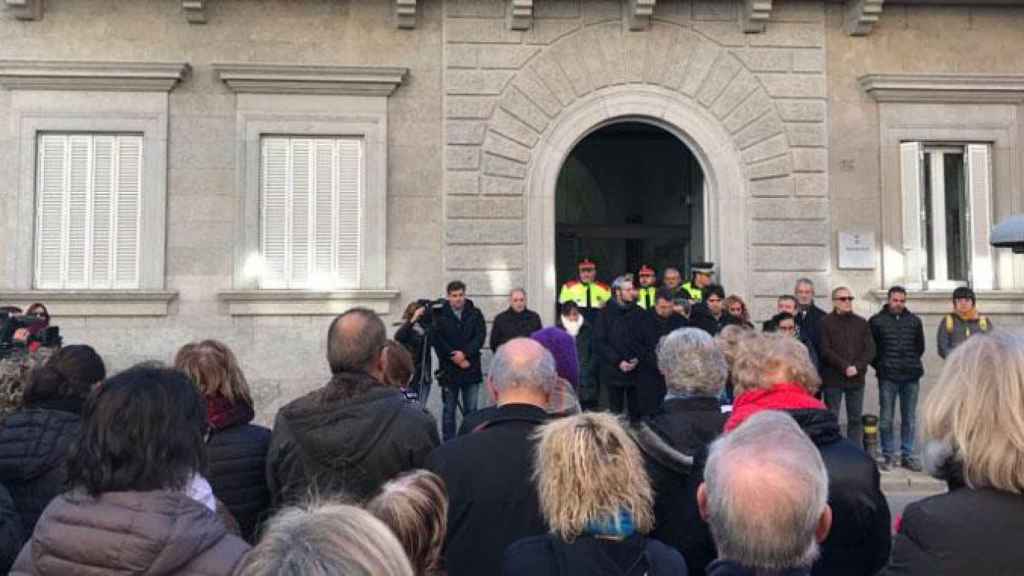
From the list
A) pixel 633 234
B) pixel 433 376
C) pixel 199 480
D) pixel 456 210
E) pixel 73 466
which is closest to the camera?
pixel 73 466

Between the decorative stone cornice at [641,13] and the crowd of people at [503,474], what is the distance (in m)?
8.38

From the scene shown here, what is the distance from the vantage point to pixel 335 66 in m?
12.1

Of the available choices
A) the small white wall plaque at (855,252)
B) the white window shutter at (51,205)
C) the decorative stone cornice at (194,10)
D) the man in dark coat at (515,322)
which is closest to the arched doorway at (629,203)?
the small white wall plaque at (855,252)

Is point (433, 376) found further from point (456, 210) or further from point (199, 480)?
point (199, 480)

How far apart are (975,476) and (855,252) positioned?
35.7ft

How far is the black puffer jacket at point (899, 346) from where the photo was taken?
11.0 m

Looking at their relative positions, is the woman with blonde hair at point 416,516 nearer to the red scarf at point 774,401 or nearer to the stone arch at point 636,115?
the red scarf at point 774,401

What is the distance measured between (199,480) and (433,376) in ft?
28.7

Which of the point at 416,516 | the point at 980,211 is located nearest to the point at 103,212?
the point at 416,516

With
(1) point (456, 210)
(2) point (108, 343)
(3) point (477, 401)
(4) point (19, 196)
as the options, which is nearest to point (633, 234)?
(1) point (456, 210)

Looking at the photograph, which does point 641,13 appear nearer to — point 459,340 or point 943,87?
point 943,87

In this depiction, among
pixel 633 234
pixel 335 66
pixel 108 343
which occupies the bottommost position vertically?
pixel 108 343

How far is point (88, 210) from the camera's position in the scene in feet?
39.2

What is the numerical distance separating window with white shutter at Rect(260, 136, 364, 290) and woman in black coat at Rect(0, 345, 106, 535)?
830 centimetres
